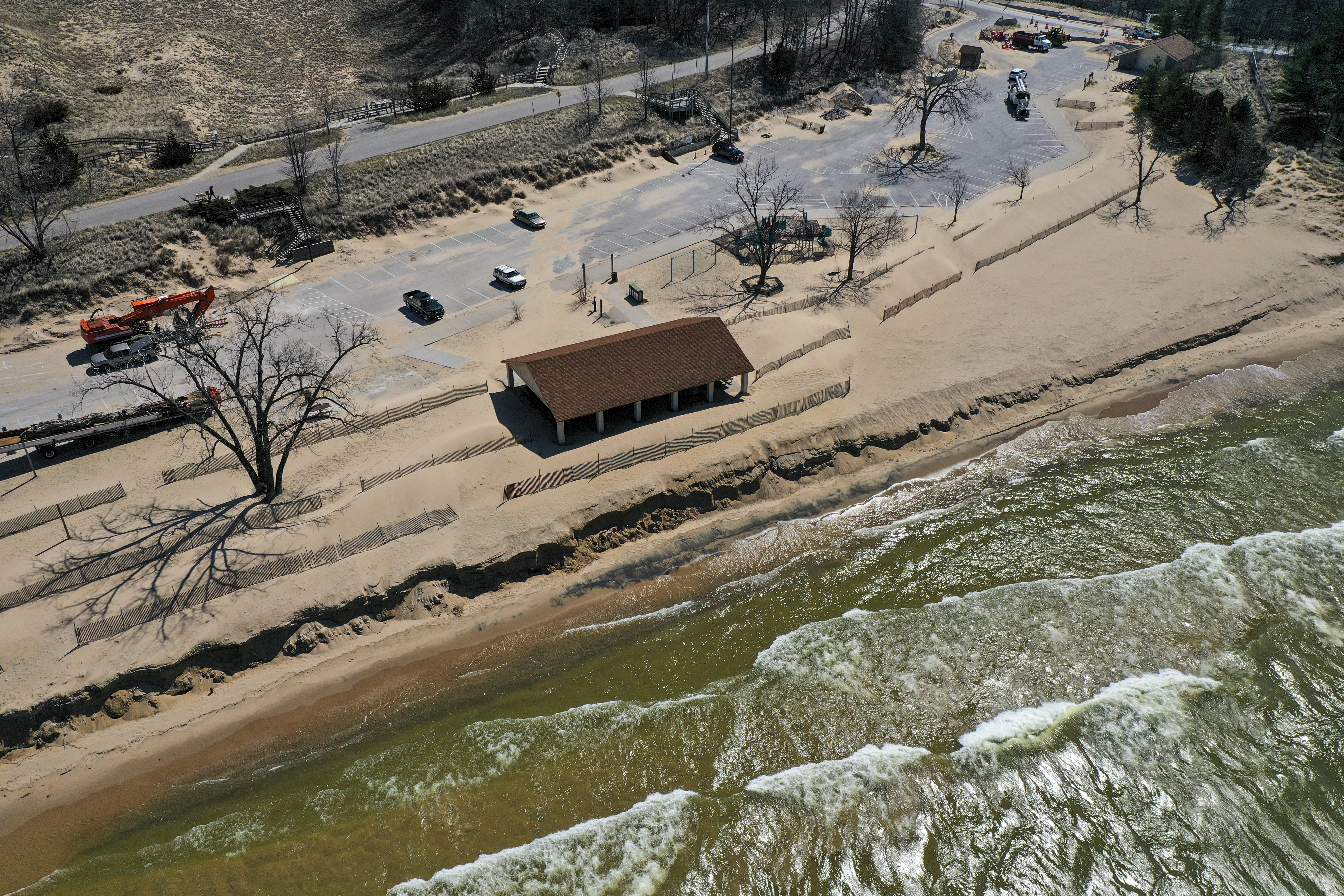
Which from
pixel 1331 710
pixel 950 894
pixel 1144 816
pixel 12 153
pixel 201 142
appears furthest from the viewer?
pixel 201 142

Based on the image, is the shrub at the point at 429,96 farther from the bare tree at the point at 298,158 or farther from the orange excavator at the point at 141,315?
the orange excavator at the point at 141,315

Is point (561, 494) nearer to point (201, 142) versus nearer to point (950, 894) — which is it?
point (950, 894)

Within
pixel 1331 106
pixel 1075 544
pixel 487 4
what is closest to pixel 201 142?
pixel 487 4

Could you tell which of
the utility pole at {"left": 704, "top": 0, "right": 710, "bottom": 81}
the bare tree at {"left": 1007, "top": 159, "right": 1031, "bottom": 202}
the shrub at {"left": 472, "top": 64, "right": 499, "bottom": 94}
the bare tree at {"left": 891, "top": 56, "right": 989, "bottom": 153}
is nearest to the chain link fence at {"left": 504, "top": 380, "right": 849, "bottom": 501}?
the bare tree at {"left": 1007, "top": 159, "right": 1031, "bottom": 202}

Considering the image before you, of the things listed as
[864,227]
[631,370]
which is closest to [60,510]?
[631,370]

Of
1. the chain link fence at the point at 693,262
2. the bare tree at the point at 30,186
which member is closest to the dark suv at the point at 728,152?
the chain link fence at the point at 693,262

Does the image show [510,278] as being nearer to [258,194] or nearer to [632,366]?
[632,366]

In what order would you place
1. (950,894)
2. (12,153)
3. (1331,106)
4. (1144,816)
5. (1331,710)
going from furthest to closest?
(1331,106), (12,153), (1331,710), (1144,816), (950,894)
